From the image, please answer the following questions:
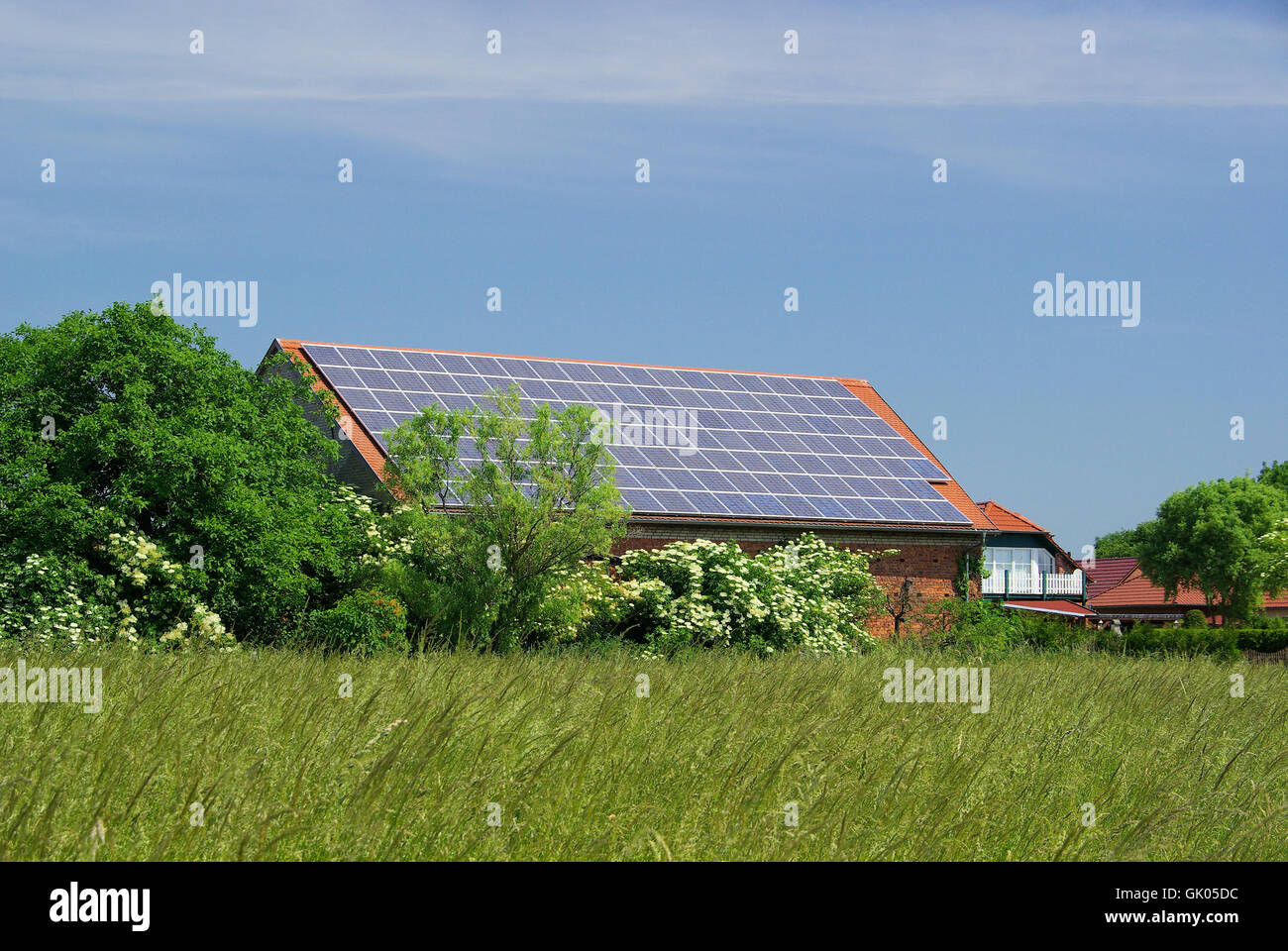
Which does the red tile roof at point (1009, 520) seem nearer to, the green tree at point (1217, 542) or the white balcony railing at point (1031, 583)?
the white balcony railing at point (1031, 583)

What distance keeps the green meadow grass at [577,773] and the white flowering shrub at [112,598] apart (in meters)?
9.54

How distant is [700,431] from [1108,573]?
63557 mm

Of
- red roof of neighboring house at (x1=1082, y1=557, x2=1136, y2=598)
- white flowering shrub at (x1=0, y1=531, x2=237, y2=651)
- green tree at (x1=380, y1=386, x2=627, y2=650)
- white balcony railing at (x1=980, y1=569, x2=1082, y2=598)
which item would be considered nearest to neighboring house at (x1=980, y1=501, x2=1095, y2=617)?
white balcony railing at (x1=980, y1=569, x2=1082, y2=598)

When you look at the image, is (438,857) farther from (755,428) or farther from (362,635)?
(755,428)

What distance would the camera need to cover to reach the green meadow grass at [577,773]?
14.9ft

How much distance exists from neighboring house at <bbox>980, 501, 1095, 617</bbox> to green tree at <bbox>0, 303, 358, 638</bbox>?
3495 centimetres

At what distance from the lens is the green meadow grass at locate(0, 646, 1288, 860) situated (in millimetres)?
4547

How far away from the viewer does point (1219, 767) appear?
7.49m

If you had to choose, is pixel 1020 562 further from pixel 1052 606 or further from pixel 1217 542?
pixel 1217 542

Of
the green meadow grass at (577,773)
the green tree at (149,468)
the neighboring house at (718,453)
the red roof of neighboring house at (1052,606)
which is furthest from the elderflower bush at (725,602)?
the red roof of neighboring house at (1052,606)
